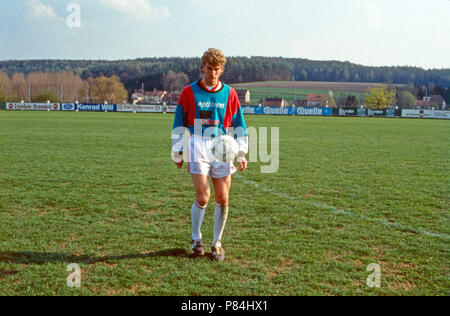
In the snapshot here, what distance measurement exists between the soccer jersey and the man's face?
3.3 inches

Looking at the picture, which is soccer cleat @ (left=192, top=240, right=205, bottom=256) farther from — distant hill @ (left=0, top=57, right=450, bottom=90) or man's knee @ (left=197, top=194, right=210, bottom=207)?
distant hill @ (left=0, top=57, right=450, bottom=90)

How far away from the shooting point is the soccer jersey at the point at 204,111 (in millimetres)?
4766

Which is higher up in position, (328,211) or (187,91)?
(187,91)

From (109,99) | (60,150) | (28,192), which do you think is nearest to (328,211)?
(28,192)

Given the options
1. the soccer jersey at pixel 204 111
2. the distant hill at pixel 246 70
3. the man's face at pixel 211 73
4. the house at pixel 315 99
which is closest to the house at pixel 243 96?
the house at pixel 315 99

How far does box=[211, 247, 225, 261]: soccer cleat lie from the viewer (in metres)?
4.89

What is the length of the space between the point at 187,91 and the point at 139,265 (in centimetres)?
208

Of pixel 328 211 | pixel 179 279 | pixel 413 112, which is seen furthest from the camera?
pixel 413 112

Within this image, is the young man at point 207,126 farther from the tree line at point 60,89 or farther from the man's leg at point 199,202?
the tree line at point 60,89

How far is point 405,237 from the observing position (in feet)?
19.3

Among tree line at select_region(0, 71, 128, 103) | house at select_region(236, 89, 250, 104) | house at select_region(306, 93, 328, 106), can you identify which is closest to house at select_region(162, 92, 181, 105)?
tree line at select_region(0, 71, 128, 103)

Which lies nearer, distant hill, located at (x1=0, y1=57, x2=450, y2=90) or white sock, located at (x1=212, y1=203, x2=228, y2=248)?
white sock, located at (x1=212, y1=203, x2=228, y2=248)
